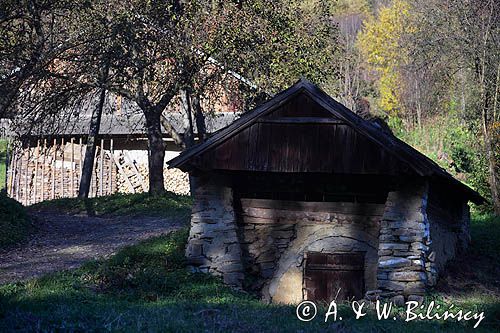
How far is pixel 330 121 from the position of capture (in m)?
12.3

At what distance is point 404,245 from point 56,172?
21.3 metres

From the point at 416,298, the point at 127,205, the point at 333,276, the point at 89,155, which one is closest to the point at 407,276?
the point at 416,298

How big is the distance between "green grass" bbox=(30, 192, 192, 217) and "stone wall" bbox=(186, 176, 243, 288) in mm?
7210

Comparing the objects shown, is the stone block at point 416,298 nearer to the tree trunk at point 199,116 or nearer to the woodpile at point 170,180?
the tree trunk at point 199,116

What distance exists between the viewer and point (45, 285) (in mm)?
11406

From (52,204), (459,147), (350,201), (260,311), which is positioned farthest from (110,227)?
(459,147)

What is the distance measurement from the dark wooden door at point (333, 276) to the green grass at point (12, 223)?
6808 millimetres

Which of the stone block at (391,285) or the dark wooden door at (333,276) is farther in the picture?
the dark wooden door at (333,276)

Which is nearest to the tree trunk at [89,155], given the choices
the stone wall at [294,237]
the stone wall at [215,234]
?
the stone wall at [215,234]

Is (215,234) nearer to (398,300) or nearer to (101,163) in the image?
(398,300)

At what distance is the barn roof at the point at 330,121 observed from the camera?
468 inches

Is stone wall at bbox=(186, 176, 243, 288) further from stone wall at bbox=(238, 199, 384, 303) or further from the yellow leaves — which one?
the yellow leaves

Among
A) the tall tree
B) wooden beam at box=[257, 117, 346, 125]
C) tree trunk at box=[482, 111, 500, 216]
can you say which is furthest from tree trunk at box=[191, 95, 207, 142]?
wooden beam at box=[257, 117, 346, 125]

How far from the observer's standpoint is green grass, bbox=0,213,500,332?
8391 mm
